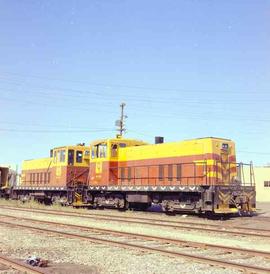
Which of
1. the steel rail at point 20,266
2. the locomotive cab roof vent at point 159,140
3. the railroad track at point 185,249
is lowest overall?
the steel rail at point 20,266

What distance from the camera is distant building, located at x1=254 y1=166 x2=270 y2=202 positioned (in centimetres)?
4134

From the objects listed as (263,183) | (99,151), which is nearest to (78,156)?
(99,151)

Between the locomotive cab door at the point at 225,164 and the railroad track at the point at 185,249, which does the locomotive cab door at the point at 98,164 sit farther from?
the railroad track at the point at 185,249

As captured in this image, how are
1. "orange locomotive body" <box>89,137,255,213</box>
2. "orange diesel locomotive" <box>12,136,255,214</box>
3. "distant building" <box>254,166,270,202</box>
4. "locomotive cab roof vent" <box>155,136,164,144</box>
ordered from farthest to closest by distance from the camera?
"distant building" <box>254,166,270,202</box>, "locomotive cab roof vent" <box>155,136,164,144</box>, "orange diesel locomotive" <box>12,136,255,214</box>, "orange locomotive body" <box>89,137,255,213</box>

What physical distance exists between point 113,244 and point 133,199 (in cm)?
1142

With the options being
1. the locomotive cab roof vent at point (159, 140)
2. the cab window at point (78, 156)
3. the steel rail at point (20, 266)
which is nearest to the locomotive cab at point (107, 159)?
the locomotive cab roof vent at point (159, 140)

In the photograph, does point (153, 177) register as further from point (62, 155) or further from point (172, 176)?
point (62, 155)

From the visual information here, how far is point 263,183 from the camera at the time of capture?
4178 cm

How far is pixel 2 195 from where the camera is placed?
35.3 meters

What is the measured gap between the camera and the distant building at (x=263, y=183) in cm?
4134

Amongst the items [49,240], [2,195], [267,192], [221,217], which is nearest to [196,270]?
[49,240]

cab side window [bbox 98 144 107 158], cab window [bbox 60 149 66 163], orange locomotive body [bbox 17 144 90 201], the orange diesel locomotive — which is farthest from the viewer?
cab window [bbox 60 149 66 163]

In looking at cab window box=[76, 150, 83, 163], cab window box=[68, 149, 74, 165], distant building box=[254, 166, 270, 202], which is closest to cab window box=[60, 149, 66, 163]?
cab window box=[68, 149, 74, 165]

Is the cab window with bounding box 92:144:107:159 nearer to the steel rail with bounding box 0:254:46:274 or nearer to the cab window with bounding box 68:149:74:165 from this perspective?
the cab window with bounding box 68:149:74:165
